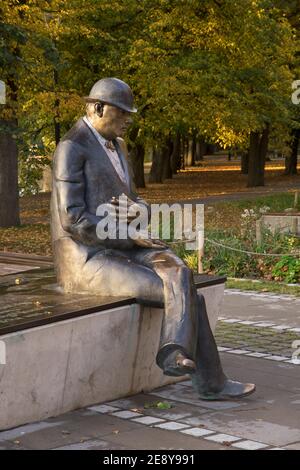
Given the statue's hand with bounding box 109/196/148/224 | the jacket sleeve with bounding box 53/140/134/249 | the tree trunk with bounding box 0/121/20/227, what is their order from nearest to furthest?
the jacket sleeve with bounding box 53/140/134/249 < the statue's hand with bounding box 109/196/148/224 < the tree trunk with bounding box 0/121/20/227

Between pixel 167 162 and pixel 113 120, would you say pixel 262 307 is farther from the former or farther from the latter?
pixel 167 162

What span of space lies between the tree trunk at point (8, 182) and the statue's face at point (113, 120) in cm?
1549

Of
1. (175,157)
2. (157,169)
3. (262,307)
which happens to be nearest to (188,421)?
(262,307)

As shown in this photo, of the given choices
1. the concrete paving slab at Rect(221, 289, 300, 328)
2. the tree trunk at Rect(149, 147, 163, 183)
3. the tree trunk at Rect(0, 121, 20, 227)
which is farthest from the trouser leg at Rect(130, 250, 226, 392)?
the tree trunk at Rect(149, 147, 163, 183)

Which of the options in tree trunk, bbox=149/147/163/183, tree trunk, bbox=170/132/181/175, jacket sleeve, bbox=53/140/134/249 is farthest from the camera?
tree trunk, bbox=170/132/181/175

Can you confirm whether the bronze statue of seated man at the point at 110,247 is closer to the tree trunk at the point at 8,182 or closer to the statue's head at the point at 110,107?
the statue's head at the point at 110,107

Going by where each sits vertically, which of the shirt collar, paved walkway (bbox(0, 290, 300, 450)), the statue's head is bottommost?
paved walkway (bbox(0, 290, 300, 450))

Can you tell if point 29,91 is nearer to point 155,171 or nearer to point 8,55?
point 8,55

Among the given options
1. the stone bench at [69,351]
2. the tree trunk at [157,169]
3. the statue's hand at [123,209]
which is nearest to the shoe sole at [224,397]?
the stone bench at [69,351]

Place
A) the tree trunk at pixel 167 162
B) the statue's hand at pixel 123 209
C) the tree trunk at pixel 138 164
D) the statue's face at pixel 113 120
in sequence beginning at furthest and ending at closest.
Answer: the tree trunk at pixel 167 162
the tree trunk at pixel 138 164
the statue's face at pixel 113 120
the statue's hand at pixel 123 209

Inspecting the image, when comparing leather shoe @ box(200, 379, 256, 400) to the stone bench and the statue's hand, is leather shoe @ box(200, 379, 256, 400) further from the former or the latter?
the statue's hand

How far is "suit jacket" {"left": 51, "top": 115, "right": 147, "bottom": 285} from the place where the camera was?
24.8ft

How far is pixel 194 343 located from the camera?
7.02 metres

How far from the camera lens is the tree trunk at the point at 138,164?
38.0m
